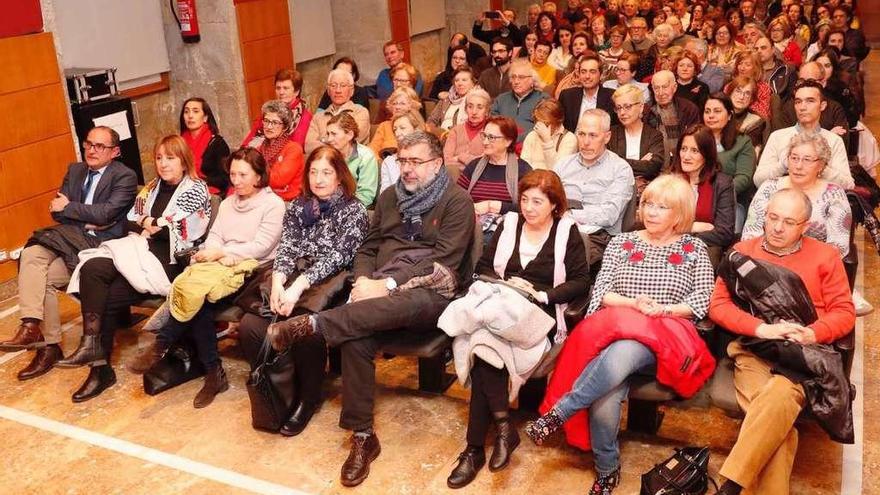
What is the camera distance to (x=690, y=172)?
4355 millimetres

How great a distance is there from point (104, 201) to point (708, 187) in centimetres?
321

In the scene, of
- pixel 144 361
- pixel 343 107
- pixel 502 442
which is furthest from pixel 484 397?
pixel 343 107

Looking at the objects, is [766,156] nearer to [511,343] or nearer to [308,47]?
[511,343]

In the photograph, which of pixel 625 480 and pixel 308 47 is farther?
pixel 308 47

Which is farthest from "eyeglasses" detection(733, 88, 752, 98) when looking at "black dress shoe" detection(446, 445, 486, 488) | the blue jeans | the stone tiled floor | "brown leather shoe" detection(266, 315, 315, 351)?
"brown leather shoe" detection(266, 315, 315, 351)

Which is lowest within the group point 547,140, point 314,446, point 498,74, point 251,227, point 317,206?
point 314,446

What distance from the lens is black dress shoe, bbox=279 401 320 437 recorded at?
3937 millimetres

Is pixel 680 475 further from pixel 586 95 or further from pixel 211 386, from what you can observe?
pixel 586 95

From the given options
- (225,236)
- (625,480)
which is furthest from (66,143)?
(625,480)

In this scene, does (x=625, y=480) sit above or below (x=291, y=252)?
below

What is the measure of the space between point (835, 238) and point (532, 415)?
1.58 meters

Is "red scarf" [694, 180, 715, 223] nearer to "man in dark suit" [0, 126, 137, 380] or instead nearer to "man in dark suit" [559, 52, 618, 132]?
"man in dark suit" [559, 52, 618, 132]

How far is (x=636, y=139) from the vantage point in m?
5.12

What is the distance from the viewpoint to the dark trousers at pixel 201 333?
426 cm
